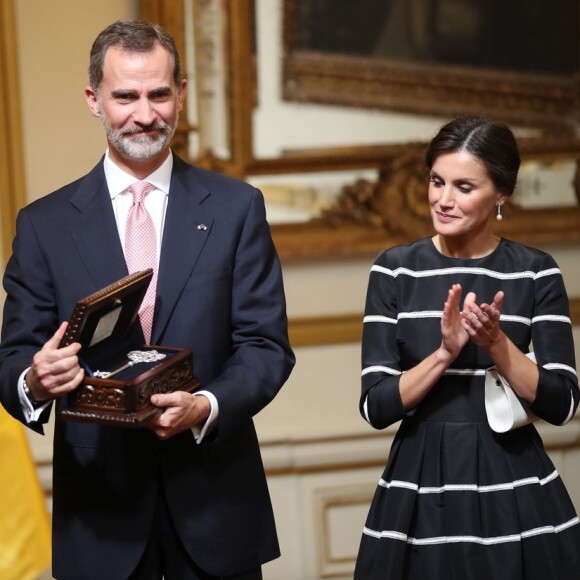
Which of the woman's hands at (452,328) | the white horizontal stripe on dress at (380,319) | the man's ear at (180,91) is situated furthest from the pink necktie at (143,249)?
the woman's hands at (452,328)

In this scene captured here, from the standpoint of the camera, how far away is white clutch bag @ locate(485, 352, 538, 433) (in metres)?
2.58

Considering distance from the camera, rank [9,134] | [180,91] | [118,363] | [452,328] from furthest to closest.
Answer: [9,134], [180,91], [452,328], [118,363]

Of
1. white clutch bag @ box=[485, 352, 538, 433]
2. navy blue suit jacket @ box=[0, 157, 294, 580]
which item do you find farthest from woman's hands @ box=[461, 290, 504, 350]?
navy blue suit jacket @ box=[0, 157, 294, 580]

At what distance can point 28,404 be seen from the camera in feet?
8.05

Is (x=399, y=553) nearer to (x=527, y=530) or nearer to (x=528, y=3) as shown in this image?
(x=527, y=530)

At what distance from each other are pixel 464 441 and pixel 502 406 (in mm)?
125

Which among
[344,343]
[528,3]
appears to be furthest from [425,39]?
[344,343]

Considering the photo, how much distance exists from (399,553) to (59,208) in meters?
1.13

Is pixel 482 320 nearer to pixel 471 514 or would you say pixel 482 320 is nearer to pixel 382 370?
pixel 382 370

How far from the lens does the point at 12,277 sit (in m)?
2.60

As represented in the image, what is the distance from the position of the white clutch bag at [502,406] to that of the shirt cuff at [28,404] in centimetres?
102

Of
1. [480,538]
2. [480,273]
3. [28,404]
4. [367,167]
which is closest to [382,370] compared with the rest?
[480,273]

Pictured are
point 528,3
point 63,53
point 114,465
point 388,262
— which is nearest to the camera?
point 114,465

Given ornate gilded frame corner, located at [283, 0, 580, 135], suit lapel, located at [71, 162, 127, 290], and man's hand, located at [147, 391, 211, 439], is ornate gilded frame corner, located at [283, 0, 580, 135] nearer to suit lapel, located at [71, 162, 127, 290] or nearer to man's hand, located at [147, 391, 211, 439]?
suit lapel, located at [71, 162, 127, 290]
